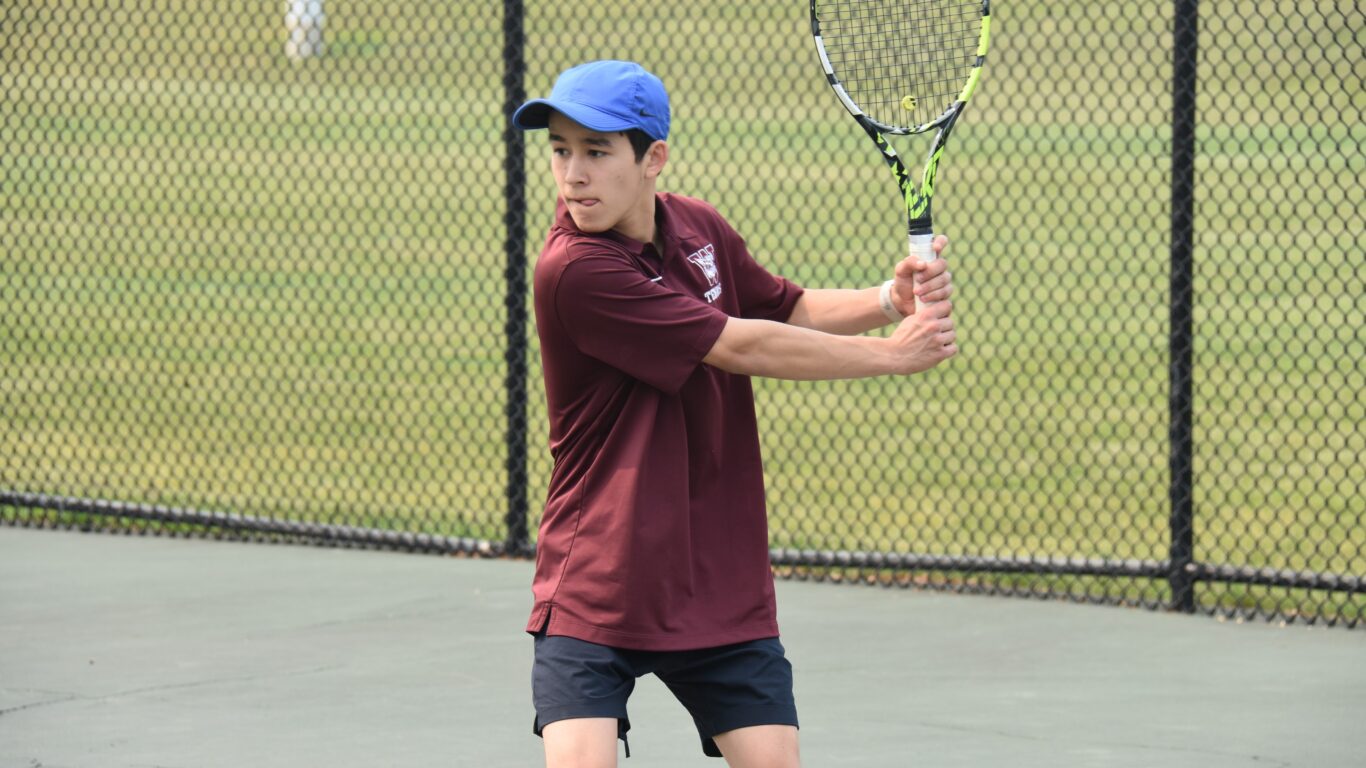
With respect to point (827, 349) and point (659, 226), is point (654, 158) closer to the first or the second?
point (659, 226)

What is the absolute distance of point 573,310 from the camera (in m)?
3.75

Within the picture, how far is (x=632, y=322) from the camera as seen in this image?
3727 mm

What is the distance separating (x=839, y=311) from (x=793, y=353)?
47 centimetres

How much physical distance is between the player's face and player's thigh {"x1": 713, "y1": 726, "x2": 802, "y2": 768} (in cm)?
98

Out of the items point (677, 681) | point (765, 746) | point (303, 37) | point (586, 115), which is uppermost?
point (303, 37)

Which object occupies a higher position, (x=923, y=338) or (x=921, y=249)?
(x=921, y=249)

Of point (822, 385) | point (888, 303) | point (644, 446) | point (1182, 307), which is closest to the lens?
point (644, 446)

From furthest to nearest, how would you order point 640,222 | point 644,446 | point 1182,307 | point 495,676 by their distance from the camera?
point 1182,307 → point 495,676 → point 640,222 → point 644,446

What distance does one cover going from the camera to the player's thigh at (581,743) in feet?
12.0

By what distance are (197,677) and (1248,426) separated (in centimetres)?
634

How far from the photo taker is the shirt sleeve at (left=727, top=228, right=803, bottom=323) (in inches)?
167

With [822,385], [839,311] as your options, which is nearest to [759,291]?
[839,311]

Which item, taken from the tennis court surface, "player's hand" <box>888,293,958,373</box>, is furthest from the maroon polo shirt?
the tennis court surface

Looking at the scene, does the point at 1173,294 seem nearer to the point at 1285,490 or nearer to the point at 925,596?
the point at 925,596
